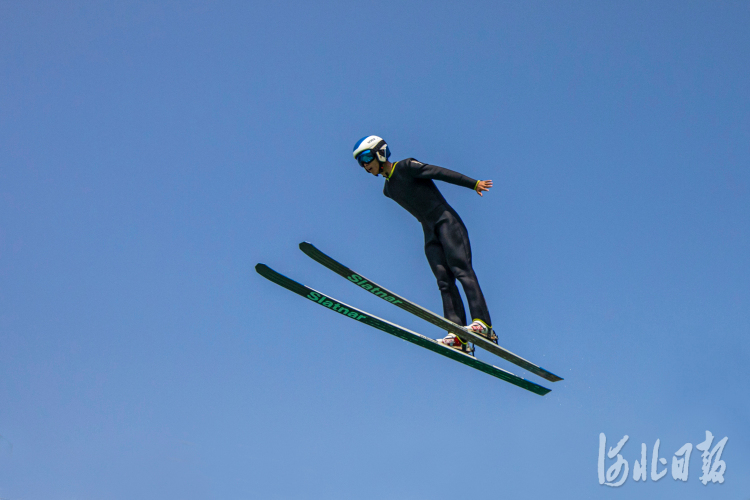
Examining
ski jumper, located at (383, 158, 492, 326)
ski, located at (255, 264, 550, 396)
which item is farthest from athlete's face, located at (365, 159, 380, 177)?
ski, located at (255, 264, 550, 396)

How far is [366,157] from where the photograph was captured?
12180mm

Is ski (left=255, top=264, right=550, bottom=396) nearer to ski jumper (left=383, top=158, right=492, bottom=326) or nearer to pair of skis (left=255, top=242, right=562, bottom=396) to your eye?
pair of skis (left=255, top=242, right=562, bottom=396)

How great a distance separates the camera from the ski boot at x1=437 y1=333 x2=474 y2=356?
12.4m

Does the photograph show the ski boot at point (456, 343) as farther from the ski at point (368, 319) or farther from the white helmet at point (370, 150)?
the white helmet at point (370, 150)

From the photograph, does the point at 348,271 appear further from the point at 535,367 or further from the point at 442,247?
the point at 535,367

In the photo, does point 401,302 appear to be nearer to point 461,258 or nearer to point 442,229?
point 461,258

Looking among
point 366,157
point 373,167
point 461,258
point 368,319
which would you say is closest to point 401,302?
point 368,319

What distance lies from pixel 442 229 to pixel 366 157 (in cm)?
164

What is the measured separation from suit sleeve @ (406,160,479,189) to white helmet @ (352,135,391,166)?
18.9 inches

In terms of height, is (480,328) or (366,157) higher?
(366,157)

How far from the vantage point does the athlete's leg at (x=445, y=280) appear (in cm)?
1238

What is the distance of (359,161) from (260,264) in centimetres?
225

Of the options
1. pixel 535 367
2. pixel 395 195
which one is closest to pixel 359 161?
pixel 395 195

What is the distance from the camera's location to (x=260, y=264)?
38.5ft
